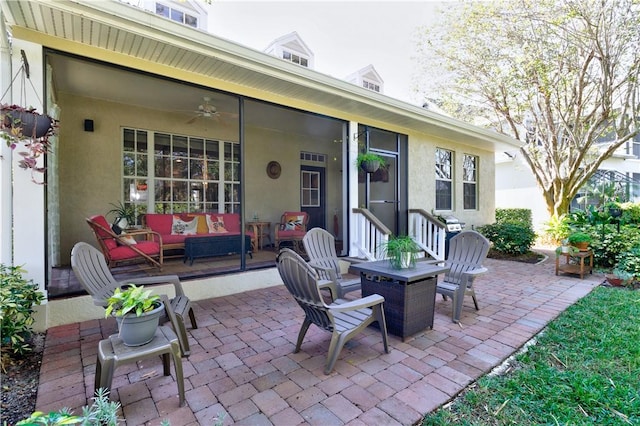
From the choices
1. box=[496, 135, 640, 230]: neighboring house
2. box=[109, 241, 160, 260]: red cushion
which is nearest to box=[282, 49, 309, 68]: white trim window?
box=[109, 241, 160, 260]: red cushion

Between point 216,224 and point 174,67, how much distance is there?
341cm

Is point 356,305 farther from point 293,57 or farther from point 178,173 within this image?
point 293,57

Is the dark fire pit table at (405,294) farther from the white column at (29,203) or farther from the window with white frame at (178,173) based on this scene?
the window with white frame at (178,173)

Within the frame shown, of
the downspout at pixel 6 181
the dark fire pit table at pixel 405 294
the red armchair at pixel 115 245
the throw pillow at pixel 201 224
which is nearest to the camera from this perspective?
the downspout at pixel 6 181

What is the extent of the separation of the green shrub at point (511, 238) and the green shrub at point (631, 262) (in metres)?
2.18

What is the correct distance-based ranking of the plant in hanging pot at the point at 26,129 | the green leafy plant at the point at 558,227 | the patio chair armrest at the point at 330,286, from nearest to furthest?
the plant in hanging pot at the point at 26,129
the patio chair armrest at the point at 330,286
the green leafy plant at the point at 558,227

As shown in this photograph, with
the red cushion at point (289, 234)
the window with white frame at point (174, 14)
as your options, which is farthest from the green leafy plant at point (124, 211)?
the window with white frame at point (174, 14)

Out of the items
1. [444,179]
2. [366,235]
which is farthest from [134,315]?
[444,179]

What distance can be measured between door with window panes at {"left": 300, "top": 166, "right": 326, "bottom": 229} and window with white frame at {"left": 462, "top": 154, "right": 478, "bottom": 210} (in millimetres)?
3970

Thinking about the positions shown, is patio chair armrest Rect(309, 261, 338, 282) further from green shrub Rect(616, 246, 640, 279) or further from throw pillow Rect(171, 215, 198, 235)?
green shrub Rect(616, 246, 640, 279)

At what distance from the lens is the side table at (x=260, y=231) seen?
7.11 metres

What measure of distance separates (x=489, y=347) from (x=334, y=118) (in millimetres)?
4265

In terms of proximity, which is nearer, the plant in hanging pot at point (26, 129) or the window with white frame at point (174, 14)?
the plant in hanging pot at point (26, 129)

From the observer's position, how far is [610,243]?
6.05 m
